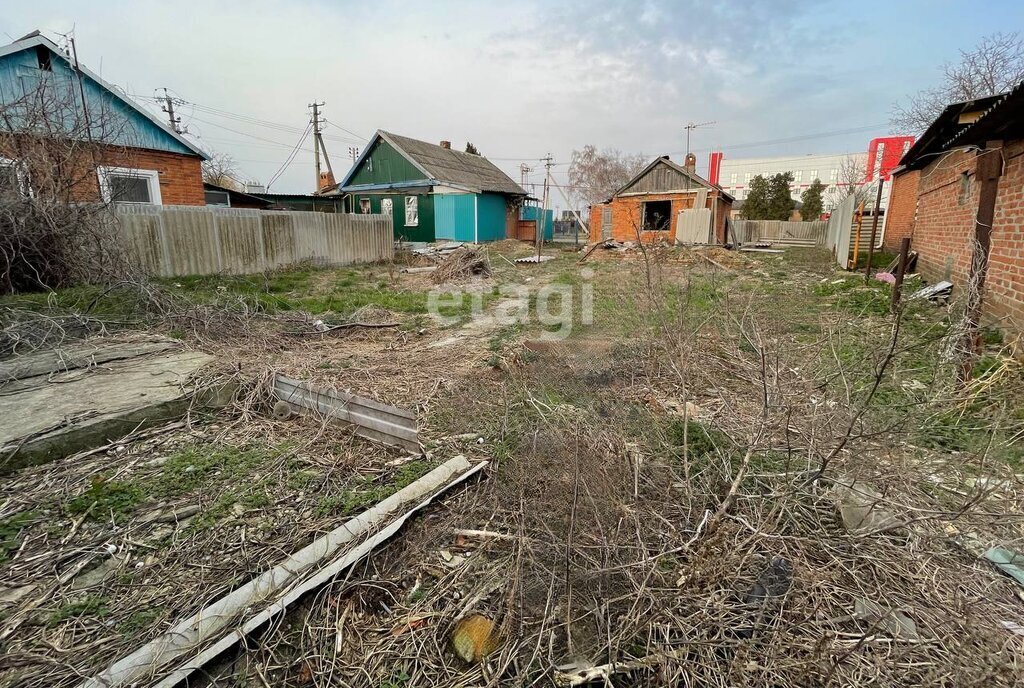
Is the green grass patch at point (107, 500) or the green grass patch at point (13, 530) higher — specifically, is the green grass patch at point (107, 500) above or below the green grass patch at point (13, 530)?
above

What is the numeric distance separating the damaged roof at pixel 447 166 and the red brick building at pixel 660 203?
517cm

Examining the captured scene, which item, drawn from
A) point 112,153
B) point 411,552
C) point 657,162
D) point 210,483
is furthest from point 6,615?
point 657,162

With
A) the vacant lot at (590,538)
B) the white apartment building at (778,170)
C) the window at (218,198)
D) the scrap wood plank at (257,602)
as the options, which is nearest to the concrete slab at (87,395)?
the vacant lot at (590,538)

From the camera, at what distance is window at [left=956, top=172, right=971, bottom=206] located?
7055mm

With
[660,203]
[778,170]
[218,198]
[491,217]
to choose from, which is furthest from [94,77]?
[778,170]

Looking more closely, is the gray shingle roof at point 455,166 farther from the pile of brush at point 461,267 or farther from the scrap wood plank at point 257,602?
the scrap wood plank at point 257,602

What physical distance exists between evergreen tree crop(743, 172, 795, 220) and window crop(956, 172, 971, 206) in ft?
97.7

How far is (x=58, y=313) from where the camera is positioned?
16.5 feet

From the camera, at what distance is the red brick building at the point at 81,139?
618cm

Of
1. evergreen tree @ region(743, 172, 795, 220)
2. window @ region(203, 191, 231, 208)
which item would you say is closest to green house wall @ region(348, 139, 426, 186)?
window @ region(203, 191, 231, 208)

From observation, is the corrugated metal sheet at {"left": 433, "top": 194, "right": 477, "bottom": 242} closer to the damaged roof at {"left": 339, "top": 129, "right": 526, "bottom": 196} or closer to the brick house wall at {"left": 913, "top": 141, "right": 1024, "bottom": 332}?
the damaged roof at {"left": 339, "top": 129, "right": 526, "bottom": 196}

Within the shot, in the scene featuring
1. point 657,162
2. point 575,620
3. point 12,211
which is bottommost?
point 575,620

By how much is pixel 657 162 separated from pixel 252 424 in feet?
73.2

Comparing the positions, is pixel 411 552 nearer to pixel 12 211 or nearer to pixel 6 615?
pixel 6 615
